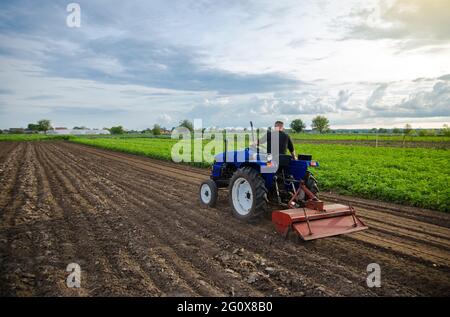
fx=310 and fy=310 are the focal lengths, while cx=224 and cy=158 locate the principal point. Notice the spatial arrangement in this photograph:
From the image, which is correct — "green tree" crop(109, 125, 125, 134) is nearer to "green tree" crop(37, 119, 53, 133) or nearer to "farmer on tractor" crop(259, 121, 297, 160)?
"green tree" crop(37, 119, 53, 133)

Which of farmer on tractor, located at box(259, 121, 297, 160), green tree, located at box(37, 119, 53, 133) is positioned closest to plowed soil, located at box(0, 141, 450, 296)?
farmer on tractor, located at box(259, 121, 297, 160)

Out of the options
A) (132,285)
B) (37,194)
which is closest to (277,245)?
(132,285)

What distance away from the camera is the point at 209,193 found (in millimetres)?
7312

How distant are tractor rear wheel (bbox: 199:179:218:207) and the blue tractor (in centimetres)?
72

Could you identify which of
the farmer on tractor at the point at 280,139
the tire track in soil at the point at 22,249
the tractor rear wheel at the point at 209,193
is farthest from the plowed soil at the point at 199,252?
the farmer on tractor at the point at 280,139

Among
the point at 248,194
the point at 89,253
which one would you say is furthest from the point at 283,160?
the point at 89,253

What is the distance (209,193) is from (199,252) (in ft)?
9.16

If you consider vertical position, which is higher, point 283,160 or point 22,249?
point 283,160

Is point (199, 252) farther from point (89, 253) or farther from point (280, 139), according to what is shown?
point (280, 139)

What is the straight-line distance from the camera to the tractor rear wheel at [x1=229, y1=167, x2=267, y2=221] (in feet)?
18.4

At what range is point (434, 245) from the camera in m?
4.79

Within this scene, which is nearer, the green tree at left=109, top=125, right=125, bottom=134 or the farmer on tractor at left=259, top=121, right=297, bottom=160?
the farmer on tractor at left=259, top=121, right=297, bottom=160
